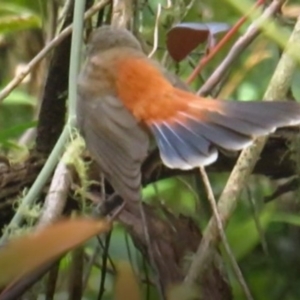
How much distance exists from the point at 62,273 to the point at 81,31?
0.65 m

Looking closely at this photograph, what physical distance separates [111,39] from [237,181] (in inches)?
Answer: 21.6

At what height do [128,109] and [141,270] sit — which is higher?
[128,109]

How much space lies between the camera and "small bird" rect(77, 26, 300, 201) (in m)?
1.28

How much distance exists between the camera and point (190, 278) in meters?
1.06

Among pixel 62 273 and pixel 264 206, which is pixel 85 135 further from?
pixel 264 206

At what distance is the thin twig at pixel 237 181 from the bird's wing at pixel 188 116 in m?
0.04

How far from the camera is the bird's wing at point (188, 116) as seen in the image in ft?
4.20

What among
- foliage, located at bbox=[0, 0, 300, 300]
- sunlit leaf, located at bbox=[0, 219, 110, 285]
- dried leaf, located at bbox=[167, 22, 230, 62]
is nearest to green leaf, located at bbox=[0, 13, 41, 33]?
foliage, located at bbox=[0, 0, 300, 300]

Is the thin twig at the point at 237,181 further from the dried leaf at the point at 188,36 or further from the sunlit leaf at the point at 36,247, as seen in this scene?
the sunlit leaf at the point at 36,247

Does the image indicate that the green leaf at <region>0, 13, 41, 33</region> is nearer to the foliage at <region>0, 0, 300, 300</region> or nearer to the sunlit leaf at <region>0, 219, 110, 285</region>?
the foliage at <region>0, 0, 300, 300</region>

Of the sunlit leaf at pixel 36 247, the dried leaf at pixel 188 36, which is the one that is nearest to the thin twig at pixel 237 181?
the dried leaf at pixel 188 36

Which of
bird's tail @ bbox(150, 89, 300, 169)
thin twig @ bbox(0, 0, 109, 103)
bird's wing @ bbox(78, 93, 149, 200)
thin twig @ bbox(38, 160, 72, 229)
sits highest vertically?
thin twig @ bbox(0, 0, 109, 103)

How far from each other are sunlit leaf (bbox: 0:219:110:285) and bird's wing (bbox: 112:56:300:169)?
85cm

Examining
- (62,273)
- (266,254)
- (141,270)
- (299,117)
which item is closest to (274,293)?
(266,254)
